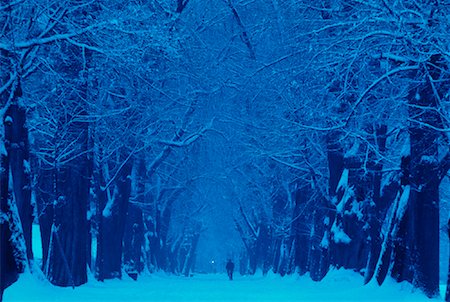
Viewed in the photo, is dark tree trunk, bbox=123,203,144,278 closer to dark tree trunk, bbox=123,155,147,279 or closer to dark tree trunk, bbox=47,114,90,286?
dark tree trunk, bbox=123,155,147,279

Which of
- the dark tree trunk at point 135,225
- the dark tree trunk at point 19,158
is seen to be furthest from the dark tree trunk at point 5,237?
the dark tree trunk at point 135,225

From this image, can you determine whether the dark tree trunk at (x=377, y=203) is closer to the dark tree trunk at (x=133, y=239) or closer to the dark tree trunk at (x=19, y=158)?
the dark tree trunk at (x=19, y=158)

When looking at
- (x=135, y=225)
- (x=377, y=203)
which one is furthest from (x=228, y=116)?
(x=377, y=203)

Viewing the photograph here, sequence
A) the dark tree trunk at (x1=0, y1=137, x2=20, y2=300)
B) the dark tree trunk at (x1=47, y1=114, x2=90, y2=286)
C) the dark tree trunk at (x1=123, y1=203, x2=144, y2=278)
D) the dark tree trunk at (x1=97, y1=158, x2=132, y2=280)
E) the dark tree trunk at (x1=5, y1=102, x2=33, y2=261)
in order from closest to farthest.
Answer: the dark tree trunk at (x1=0, y1=137, x2=20, y2=300) → the dark tree trunk at (x1=5, y1=102, x2=33, y2=261) → the dark tree trunk at (x1=47, y1=114, x2=90, y2=286) → the dark tree trunk at (x1=97, y1=158, x2=132, y2=280) → the dark tree trunk at (x1=123, y1=203, x2=144, y2=278)

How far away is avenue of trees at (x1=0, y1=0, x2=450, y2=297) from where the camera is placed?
13602 mm

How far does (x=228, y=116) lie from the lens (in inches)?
1299

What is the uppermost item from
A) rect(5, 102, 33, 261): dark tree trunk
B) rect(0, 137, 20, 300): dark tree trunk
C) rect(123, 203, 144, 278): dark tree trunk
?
rect(123, 203, 144, 278): dark tree trunk

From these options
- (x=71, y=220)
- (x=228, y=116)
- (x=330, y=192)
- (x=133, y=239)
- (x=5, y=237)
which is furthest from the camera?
(x=133, y=239)

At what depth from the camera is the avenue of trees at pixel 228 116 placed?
44.6ft

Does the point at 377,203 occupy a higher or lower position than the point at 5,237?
higher

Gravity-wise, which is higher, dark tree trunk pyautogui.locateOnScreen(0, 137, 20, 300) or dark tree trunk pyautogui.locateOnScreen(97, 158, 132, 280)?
dark tree trunk pyautogui.locateOnScreen(97, 158, 132, 280)

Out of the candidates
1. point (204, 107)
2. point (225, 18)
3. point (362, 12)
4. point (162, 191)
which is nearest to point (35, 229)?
point (162, 191)

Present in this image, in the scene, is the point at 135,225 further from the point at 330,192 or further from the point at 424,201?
the point at 424,201

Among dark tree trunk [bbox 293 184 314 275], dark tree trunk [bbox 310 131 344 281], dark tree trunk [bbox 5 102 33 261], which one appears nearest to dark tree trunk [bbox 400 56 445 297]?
dark tree trunk [bbox 310 131 344 281]
